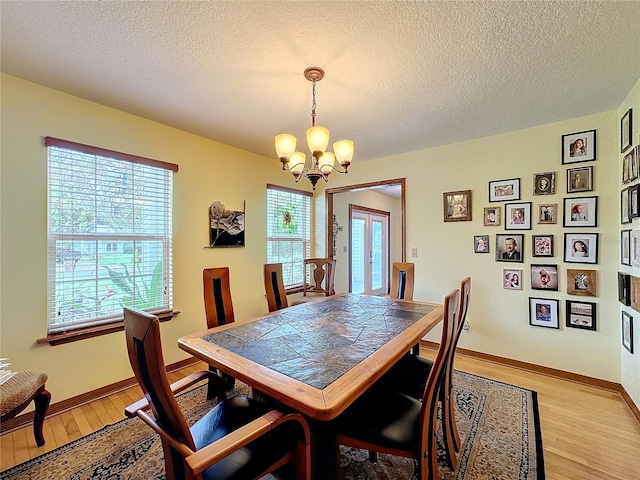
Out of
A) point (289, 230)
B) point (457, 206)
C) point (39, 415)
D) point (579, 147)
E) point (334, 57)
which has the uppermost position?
point (334, 57)

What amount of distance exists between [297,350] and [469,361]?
8.21 feet

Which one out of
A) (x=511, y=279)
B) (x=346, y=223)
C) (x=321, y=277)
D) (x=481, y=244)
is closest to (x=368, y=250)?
(x=346, y=223)

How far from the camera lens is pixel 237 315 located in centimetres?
348

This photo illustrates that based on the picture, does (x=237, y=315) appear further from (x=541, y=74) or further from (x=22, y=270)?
(x=541, y=74)

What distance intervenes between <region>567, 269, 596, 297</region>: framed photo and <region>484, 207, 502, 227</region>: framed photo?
766 mm

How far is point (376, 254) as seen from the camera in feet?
21.3

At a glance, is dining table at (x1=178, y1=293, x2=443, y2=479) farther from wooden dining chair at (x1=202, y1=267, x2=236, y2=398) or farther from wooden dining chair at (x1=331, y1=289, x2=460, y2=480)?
wooden dining chair at (x1=202, y1=267, x2=236, y2=398)

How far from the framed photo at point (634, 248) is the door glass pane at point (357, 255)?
3.72 meters

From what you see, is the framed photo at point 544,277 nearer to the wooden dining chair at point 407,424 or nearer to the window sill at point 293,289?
the wooden dining chair at point 407,424

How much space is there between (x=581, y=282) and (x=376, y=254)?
13.1ft

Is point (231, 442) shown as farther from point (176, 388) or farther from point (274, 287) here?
point (274, 287)

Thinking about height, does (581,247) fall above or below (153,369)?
above

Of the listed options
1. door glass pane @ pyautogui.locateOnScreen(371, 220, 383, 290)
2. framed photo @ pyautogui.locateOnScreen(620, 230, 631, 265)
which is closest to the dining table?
framed photo @ pyautogui.locateOnScreen(620, 230, 631, 265)

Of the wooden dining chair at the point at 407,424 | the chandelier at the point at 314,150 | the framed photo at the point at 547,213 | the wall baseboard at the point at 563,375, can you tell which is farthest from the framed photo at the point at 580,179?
the wooden dining chair at the point at 407,424
